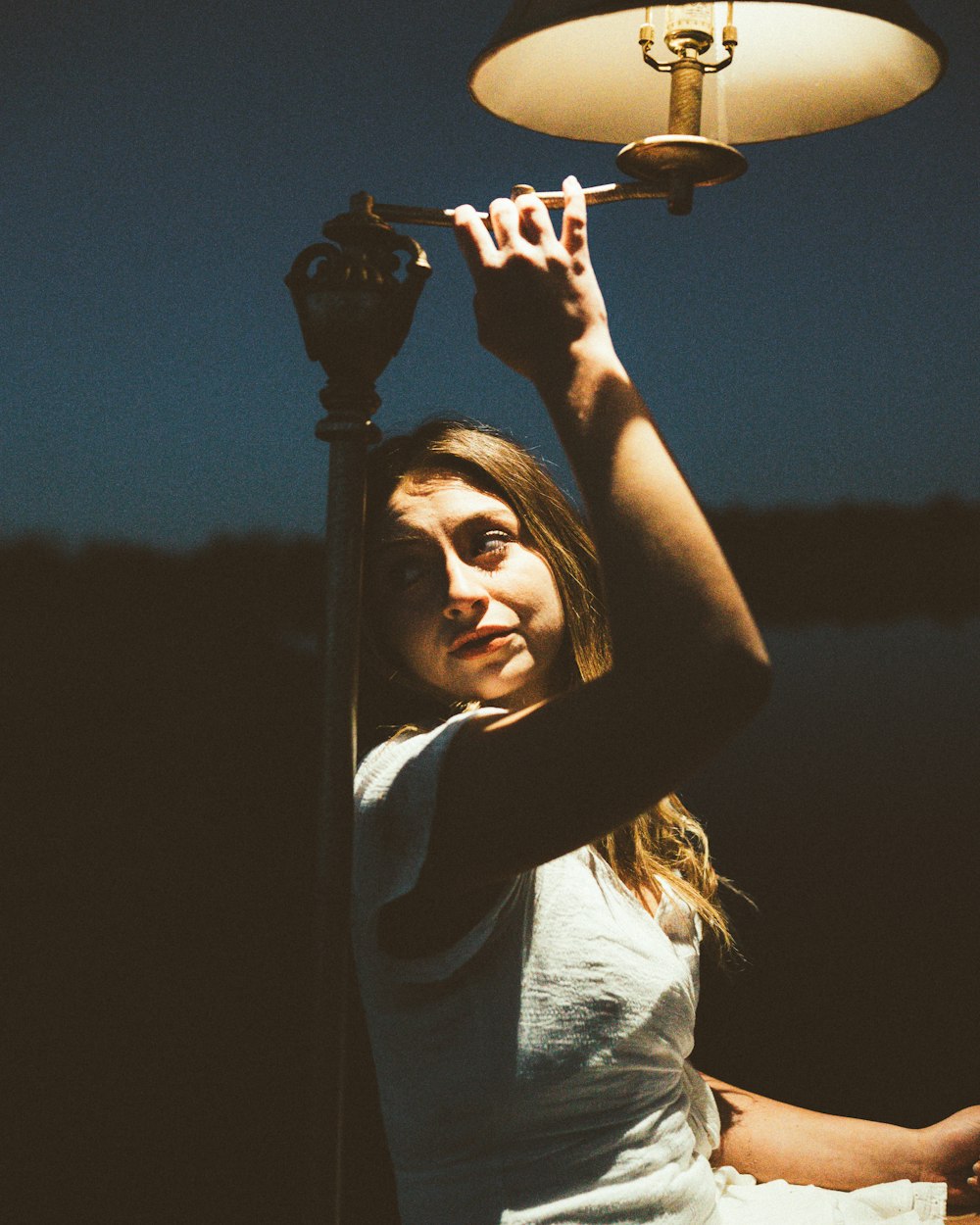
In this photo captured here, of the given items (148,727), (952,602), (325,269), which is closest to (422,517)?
(325,269)

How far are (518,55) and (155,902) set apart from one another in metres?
0.92

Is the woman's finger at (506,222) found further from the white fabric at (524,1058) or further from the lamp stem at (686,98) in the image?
the white fabric at (524,1058)

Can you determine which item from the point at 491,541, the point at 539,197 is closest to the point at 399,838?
the point at 491,541

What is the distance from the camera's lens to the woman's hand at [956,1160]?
1183mm

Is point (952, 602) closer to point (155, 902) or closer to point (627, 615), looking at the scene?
point (155, 902)

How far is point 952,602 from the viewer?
267cm

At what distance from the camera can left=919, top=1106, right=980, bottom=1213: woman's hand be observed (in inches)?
46.6

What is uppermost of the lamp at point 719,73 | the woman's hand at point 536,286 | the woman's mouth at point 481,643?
the lamp at point 719,73

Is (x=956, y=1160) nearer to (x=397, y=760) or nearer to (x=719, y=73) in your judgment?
(x=397, y=760)

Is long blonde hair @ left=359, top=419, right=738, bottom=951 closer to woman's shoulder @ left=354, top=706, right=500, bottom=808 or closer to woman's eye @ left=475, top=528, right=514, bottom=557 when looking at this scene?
woman's eye @ left=475, top=528, right=514, bottom=557

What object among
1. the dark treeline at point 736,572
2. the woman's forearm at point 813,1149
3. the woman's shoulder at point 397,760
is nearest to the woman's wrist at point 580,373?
the woman's shoulder at point 397,760

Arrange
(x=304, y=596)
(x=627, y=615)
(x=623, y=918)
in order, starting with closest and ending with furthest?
1. (x=627, y=615)
2. (x=623, y=918)
3. (x=304, y=596)

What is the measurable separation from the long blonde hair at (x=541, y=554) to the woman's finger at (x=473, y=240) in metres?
0.28

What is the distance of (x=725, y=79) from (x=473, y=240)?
399mm
